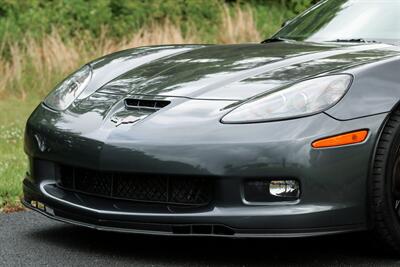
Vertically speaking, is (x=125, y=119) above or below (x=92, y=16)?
above

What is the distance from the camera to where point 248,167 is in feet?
11.7

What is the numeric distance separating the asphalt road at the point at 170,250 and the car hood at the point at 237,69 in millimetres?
727

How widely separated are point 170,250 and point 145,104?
2.27ft

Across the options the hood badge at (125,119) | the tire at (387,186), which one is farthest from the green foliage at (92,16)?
the tire at (387,186)

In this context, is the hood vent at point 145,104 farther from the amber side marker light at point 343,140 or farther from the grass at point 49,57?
the grass at point 49,57

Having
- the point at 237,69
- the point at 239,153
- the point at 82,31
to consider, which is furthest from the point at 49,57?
the point at 239,153

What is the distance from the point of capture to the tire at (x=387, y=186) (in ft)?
12.1

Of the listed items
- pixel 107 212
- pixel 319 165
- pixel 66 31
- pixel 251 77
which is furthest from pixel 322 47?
pixel 66 31

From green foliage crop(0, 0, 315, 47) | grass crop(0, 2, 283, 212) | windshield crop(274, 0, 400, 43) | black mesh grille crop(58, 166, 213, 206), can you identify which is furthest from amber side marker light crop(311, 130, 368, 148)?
green foliage crop(0, 0, 315, 47)

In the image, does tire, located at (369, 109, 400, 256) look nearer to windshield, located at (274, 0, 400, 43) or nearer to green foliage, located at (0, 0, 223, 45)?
windshield, located at (274, 0, 400, 43)

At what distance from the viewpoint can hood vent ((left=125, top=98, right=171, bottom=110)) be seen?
3.87 metres

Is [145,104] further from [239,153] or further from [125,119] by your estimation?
[239,153]

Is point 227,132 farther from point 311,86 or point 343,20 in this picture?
point 343,20

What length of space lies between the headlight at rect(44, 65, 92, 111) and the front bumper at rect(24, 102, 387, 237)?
606 millimetres
